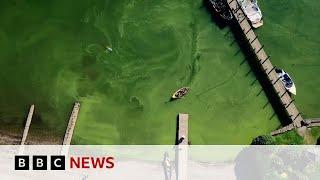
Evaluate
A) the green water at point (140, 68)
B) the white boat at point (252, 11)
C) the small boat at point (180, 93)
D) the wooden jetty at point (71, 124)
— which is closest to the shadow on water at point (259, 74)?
the green water at point (140, 68)

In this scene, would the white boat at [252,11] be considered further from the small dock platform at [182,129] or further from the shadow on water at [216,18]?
the small dock platform at [182,129]

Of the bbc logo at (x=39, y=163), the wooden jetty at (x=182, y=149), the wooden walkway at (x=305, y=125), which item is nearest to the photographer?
the bbc logo at (x=39, y=163)

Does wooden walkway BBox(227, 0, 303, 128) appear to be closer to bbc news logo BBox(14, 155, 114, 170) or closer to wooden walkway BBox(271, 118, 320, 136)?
wooden walkway BBox(271, 118, 320, 136)

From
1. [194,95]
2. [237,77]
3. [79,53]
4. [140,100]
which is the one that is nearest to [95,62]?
[79,53]

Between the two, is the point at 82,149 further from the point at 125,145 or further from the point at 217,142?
the point at 217,142

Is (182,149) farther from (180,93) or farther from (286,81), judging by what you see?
(286,81)
